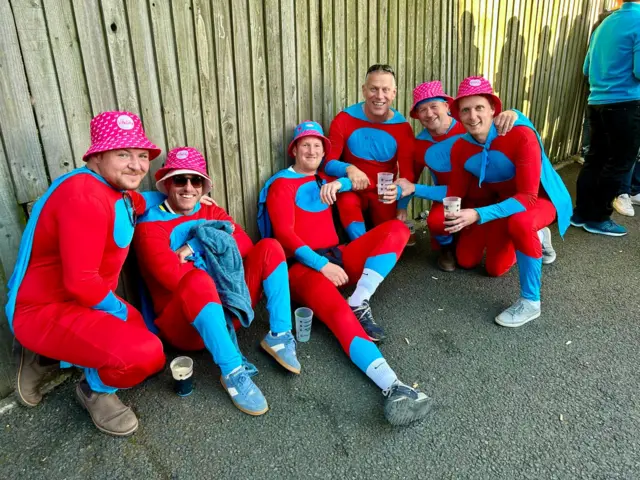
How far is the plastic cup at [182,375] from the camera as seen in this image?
2.54m

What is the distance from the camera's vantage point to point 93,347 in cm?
220

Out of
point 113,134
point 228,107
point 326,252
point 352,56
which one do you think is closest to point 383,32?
point 352,56

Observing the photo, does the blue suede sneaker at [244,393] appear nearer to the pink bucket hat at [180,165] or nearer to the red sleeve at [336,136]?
the pink bucket hat at [180,165]

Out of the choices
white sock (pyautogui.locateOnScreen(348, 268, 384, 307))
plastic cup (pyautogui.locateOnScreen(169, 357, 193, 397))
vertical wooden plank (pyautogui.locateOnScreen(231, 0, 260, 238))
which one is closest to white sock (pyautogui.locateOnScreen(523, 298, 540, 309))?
white sock (pyautogui.locateOnScreen(348, 268, 384, 307))

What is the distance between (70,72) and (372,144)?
234 cm

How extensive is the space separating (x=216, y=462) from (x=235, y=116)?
2.29 metres

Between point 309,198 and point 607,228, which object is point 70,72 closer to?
point 309,198

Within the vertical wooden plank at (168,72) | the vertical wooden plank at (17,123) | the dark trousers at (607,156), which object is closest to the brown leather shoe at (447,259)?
the dark trousers at (607,156)

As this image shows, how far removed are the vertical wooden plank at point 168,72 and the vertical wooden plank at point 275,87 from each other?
790 millimetres

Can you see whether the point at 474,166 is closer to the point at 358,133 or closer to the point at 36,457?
the point at 358,133

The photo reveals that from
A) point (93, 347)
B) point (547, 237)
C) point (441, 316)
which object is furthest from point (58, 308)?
point (547, 237)

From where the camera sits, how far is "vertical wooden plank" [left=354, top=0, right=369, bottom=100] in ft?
13.4

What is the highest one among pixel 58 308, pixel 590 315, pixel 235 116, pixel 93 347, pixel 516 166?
pixel 235 116

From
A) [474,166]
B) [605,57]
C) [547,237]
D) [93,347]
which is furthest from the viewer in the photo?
[605,57]
